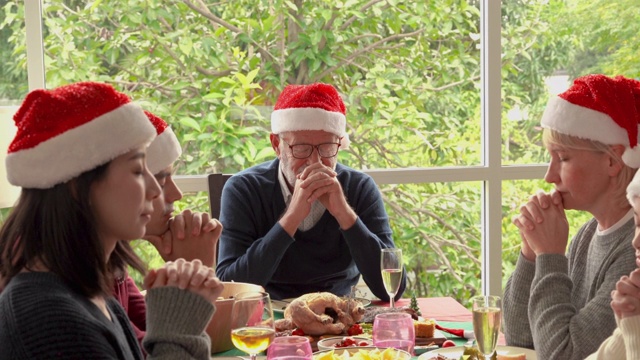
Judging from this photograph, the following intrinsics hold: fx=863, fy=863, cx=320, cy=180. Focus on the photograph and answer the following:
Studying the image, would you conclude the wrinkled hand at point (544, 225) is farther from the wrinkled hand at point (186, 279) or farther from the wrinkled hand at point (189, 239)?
the wrinkled hand at point (186, 279)

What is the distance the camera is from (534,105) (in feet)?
14.8

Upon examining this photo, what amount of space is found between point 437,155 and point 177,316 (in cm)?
303

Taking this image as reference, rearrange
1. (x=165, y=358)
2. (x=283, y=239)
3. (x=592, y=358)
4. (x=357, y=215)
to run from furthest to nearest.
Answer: (x=357, y=215) < (x=283, y=239) < (x=592, y=358) < (x=165, y=358)

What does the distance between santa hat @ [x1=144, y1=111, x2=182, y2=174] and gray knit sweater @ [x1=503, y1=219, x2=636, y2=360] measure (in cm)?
100

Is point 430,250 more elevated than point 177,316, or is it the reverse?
point 177,316

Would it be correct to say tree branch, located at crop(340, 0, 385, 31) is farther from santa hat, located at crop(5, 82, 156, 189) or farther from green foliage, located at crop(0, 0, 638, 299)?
santa hat, located at crop(5, 82, 156, 189)

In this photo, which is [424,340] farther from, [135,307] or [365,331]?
[135,307]

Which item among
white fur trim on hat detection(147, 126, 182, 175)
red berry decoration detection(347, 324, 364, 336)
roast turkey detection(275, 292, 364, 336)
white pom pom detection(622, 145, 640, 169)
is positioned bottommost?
red berry decoration detection(347, 324, 364, 336)

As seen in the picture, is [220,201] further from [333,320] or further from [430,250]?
[430,250]

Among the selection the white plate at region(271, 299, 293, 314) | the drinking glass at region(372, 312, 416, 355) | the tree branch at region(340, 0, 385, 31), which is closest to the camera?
the drinking glass at region(372, 312, 416, 355)

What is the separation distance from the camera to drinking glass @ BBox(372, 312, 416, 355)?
193 cm

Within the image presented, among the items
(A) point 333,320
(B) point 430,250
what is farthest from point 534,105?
(A) point 333,320

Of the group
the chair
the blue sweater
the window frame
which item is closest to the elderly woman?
the blue sweater

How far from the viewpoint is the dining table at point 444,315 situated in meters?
2.12
